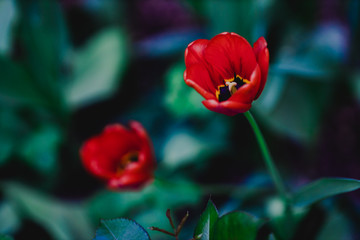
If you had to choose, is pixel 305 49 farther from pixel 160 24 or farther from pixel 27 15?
pixel 27 15

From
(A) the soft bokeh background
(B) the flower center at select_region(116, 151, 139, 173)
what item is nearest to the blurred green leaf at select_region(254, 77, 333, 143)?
(A) the soft bokeh background

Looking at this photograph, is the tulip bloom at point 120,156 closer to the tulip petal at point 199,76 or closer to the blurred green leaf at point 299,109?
the tulip petal at point 199,76

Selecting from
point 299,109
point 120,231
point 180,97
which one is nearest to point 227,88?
point 120,231

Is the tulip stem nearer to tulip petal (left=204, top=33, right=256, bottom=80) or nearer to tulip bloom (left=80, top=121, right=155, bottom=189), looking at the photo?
tulip petal (left=204, top=33, right=256, bottom=80)

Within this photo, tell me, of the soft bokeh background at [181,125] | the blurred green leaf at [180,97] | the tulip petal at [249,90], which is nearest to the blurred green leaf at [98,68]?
the soft bokeh background at [181,125]

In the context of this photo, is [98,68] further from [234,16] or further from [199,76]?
[199,76]
